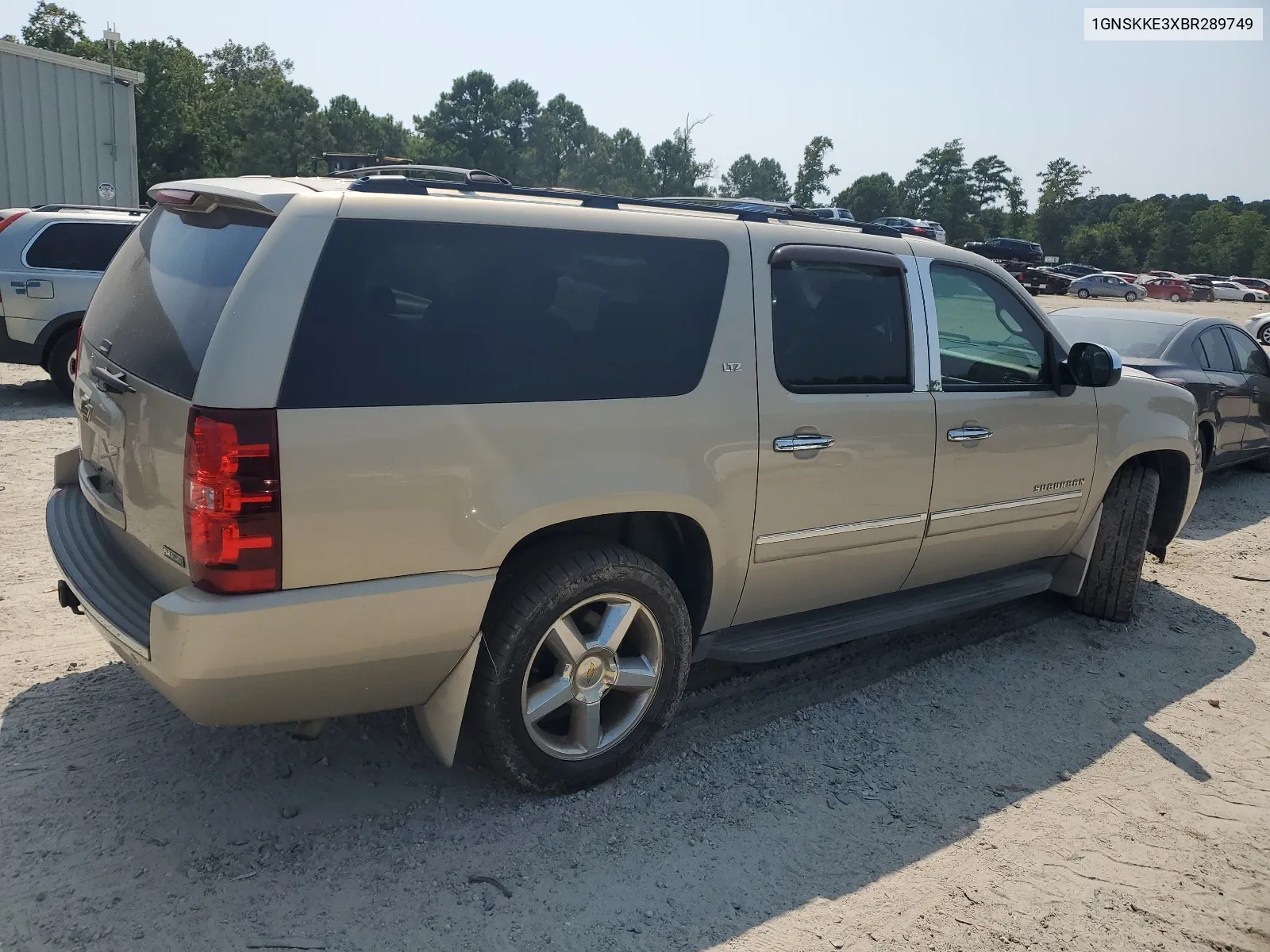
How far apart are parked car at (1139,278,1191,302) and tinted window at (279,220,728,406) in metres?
54.9

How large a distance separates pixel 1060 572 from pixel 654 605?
289 cm

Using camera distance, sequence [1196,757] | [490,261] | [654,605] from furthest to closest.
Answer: [1196,757], [654,605], [490,261]

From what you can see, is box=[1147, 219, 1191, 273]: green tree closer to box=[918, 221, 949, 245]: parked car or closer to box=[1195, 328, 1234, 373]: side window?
box=[918, 221, 949, 245]: parked car

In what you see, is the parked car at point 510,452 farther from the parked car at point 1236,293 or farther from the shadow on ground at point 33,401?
the parked car at point 1236,293

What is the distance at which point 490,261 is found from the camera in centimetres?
305

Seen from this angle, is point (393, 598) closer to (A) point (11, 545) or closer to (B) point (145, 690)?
(B) point (145, 690)

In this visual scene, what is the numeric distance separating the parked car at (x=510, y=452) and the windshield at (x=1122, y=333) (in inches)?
179

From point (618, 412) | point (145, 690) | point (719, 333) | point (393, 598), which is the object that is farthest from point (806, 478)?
point (145, 690)

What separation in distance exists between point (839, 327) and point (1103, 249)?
92314 mm

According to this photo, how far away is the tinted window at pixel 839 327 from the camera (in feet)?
12.2

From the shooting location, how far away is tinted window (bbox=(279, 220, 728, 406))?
2.76 meters

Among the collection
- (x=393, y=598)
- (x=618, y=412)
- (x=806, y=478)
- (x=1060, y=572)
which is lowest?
(x=1060, y=572)

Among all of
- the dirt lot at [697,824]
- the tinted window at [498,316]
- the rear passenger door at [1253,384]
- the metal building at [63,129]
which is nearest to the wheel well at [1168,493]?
the dirt lot at [697,824]

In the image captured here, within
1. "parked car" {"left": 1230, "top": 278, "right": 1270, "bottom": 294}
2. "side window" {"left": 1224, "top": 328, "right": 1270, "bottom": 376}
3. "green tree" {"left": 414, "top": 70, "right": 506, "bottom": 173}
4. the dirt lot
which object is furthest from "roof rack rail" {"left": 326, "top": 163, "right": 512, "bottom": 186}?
"green tree" {"left": 414, "top": 70, "right": 506, "bottom": 173}
